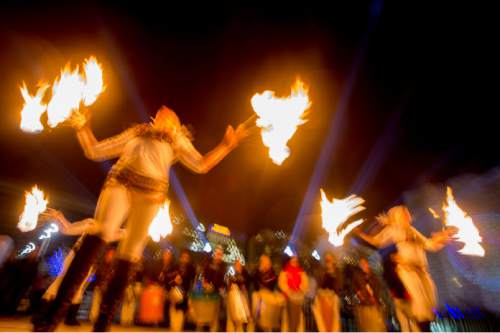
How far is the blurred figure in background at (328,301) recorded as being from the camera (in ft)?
20.5

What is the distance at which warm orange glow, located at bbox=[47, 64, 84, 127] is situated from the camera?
8.73 feet

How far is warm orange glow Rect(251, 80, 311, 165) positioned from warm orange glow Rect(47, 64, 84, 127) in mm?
1975

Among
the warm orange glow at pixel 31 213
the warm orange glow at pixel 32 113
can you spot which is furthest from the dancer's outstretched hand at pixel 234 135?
the warm orange glow at pixel 31 213

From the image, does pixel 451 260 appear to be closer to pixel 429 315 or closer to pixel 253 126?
pixel 429 315

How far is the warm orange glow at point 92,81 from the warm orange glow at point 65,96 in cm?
6

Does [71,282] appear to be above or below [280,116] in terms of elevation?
below

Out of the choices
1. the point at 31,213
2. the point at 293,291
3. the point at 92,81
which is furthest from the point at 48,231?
the point at 92,81

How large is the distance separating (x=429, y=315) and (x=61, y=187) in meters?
18.5

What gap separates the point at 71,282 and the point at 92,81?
2.41 metres

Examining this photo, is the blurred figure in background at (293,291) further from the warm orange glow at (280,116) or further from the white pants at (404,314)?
the warm orange glow at (280,116)

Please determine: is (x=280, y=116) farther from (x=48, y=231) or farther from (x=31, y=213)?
(x=48, y=231)

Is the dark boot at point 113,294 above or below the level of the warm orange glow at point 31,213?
below

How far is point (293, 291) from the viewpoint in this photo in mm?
6453

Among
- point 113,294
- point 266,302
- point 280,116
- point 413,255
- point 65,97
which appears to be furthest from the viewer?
point 266,302
